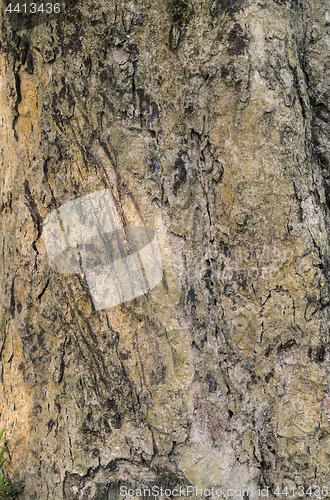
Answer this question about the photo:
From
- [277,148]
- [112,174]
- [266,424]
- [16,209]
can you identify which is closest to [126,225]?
[112,174]

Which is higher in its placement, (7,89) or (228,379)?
(7,89)

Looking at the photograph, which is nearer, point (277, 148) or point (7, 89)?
point (277, 148)

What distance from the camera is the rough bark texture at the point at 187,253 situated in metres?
1.51

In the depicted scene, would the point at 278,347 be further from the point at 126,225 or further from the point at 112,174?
the point at 112,174

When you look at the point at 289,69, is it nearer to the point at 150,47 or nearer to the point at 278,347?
the point at 150,47

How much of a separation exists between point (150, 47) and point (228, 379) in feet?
4.42

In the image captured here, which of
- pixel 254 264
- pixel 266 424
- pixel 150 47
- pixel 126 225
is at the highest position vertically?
pixel 150 47

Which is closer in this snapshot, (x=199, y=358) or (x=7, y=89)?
(x=199, y=358)

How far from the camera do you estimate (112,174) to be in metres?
1.55

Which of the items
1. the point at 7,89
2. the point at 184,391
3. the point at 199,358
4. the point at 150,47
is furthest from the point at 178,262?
the point at 7,89

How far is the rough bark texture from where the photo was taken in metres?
1.51

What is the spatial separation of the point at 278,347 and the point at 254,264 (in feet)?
1.10

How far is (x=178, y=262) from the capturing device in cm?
155

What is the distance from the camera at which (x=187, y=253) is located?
1566mm
